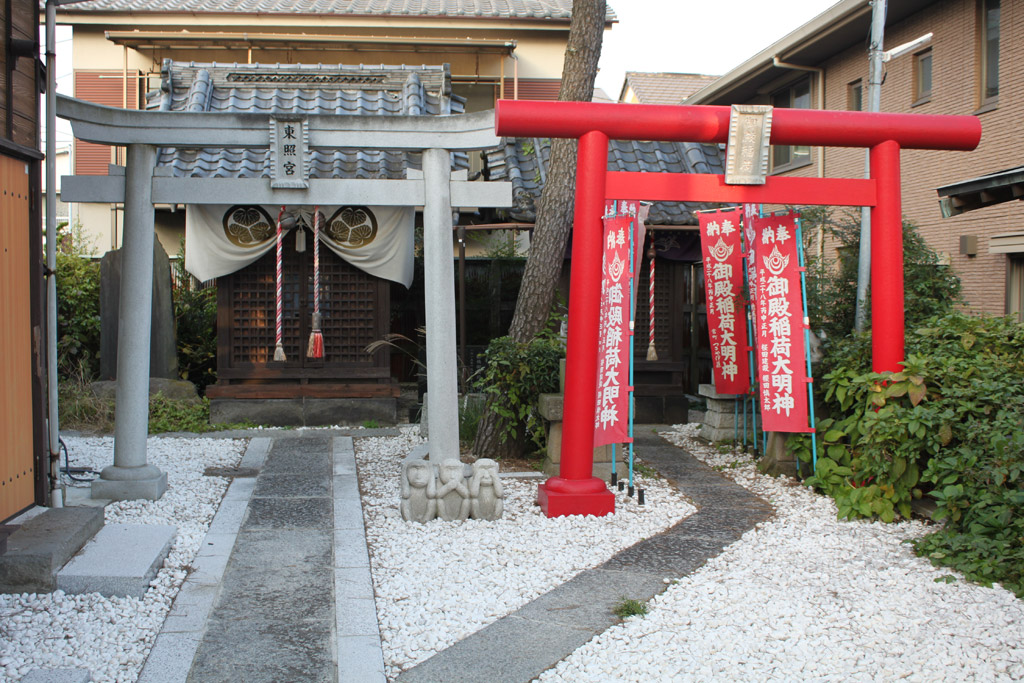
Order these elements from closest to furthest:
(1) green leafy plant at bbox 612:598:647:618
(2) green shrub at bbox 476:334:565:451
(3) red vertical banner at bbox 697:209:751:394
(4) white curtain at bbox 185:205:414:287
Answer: (1) green leafy plant at bbox 612:598:647:618 < (2) green shrub at bbox 476:334:565:451 < (3) red vertical banner at bbox 697:209:751:394 < (4) white curtain at bbox 185:205:414:287

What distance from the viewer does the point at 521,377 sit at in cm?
793

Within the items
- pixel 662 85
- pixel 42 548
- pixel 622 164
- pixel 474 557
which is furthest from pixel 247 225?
pixel 662 85

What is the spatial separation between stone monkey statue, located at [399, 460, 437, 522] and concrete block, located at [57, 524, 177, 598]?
1687mm

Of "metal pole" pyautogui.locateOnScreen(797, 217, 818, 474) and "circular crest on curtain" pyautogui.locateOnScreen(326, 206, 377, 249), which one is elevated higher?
"circular crest on curtain" pyautogui.locateOnScreen(326, 206, 377, 249)

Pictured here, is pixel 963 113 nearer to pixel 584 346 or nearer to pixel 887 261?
pixel 887 261

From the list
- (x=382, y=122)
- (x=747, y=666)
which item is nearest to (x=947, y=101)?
(x=382, y=122)

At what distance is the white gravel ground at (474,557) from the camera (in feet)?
14.2

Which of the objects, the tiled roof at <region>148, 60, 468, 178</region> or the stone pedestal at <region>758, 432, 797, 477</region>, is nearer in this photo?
the stone pedestal at <region>758, 432, 797, 477</region>

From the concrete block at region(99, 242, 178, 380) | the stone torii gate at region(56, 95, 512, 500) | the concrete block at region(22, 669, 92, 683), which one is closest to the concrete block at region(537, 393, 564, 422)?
the stone torii gate at region(56, 95, 512, 500)

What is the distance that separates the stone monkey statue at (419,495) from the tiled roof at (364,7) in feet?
A: 50.2

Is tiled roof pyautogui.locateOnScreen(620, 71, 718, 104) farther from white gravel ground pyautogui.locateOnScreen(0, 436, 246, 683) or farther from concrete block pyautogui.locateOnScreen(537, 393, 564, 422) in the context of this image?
white gravel ground pyautogui.locateOnScreen(0, 436, 246, 683)

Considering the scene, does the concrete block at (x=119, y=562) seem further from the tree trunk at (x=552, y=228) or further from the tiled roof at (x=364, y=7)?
the tiled roof at (x=364, y=7)

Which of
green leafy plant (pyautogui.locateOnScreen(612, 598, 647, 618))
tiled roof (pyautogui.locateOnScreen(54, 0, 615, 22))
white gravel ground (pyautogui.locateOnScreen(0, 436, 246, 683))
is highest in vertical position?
tiled roof (pyautogui.locateOnScreen(54, 0, 615, 22))

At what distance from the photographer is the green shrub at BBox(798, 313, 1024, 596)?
5.09m
